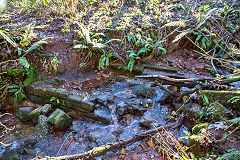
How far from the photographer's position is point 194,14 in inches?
266

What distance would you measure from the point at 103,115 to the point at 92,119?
1.32ft

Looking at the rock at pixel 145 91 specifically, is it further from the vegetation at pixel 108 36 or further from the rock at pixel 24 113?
the rock at pixel 24 113

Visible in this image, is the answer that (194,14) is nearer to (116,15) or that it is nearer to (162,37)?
(162,37)

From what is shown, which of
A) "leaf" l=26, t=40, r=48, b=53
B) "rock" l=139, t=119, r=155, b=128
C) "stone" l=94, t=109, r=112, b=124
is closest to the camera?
"rock" l=139, t=119, r=155, b=128

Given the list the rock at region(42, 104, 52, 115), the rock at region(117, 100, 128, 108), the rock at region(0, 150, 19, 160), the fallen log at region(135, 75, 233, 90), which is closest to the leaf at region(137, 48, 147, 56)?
the fallen log at region(135, 75, 233, 90)

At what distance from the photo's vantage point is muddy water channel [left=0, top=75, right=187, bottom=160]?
13.2 feet

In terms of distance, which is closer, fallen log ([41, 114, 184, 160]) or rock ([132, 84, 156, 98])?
fallen log ([41, 114, 184, 160])

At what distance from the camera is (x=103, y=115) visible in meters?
4.67

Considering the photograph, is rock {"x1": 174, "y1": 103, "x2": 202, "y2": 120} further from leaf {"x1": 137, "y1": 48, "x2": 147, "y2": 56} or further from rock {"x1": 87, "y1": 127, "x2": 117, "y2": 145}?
leaf {"x1": 137, "y1": 48, "x2": 147, "y2": 56}

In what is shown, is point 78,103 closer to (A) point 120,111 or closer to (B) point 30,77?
(A) point 120,111

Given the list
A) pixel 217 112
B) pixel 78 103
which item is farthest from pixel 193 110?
pixel 78 103

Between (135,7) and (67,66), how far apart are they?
14.4 feet

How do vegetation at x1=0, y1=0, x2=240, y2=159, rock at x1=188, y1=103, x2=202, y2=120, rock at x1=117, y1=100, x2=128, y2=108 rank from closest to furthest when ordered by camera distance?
rock at x1=188, y1=103, x2=202, y2=120, rock at x1=117, y1=100, x2=128, y2=108, vegetation at x1=0, y1=0, x2=240, y2=159

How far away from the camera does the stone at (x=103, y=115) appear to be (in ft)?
15.0
